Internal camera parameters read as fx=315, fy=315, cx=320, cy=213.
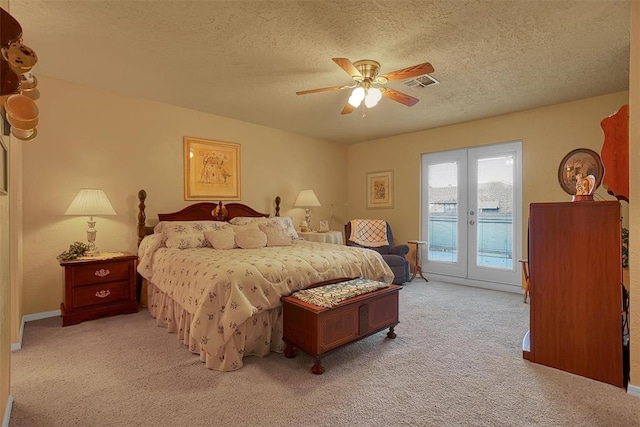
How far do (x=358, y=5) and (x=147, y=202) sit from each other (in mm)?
3364

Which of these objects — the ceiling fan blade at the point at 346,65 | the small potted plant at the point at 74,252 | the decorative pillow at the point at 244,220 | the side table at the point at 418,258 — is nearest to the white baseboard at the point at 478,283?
the side table at the point at 418,258

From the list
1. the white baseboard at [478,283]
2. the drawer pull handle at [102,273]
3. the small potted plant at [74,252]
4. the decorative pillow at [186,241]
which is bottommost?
the white baseboard at [478,283]

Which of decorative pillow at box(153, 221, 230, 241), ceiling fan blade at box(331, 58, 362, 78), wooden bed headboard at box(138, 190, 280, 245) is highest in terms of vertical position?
ceiling fan blade at box(331, 58, 362, 78)

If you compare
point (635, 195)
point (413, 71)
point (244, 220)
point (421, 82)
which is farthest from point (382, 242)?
point (635, 195)

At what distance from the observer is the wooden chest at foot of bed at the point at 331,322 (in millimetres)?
2248

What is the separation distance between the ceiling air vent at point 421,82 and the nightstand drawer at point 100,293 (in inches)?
148

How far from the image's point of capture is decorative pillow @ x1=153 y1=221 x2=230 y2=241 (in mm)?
3622

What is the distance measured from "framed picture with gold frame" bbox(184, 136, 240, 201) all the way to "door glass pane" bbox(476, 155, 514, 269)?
3.76 metres

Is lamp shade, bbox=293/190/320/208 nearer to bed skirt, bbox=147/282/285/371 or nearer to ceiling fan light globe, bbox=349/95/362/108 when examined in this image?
ceiling fan light globe, bbox=349/95/362/108

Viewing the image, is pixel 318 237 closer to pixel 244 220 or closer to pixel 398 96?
pixel 244 220

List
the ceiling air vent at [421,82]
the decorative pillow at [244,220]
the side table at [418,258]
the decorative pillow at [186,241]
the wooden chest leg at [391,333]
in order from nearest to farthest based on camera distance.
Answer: the wooden chest leg at [391,333], the ceiling air vent at [421,82], the decorative pillow at [186,241], the decorative pillow at [244,220], the side table at [418,258]

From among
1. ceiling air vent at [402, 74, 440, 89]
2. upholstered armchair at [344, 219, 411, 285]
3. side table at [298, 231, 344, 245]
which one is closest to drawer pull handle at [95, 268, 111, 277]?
side table at [298, 231, 344, 245]

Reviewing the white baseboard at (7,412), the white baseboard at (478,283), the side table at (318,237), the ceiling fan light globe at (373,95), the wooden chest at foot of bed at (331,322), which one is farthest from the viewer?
the side table at (318,237)

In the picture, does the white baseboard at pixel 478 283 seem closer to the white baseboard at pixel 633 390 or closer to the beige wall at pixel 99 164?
the white baseboard at pixel 633 390
